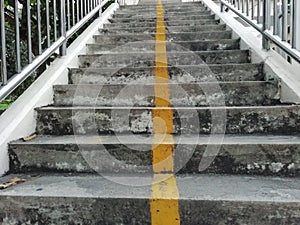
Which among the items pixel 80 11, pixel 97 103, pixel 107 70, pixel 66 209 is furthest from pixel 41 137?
pixel 80 11

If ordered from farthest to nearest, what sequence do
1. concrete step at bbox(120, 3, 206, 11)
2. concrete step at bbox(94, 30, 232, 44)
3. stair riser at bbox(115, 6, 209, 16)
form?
concrete step at bbox(120, 3, 206, 11)
stair riser at bbox(115, 6, 209, 16)
concrete step at bbox(94, 30, 232, 44)

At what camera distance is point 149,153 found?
182 cm

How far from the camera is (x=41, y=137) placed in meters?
2.10

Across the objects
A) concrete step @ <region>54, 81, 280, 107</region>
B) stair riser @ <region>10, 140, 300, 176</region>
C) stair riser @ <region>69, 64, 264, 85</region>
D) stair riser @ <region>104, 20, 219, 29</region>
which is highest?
stair riser @ <region>104, 20, 219, 29</region>

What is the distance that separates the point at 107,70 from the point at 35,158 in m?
1.09

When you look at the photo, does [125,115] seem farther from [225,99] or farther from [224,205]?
[224,205]

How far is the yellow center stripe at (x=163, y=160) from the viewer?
1459mm

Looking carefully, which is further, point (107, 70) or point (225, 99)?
point (107, 70)

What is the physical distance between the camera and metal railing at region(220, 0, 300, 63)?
2.20 m

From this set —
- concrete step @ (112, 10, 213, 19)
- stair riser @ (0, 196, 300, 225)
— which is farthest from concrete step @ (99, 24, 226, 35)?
stair riser @ (0, 196, 300, 225)

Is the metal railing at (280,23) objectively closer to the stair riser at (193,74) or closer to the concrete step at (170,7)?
the stair riser at (193,74)

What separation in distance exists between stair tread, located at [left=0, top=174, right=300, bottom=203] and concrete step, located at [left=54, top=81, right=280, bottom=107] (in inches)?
28.1

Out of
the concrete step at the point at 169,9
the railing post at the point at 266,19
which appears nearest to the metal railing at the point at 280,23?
the railing post at the point at 266,19

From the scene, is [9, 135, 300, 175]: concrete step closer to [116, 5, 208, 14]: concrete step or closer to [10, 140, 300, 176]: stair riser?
[10, 140, 300, 176]: stair riser
